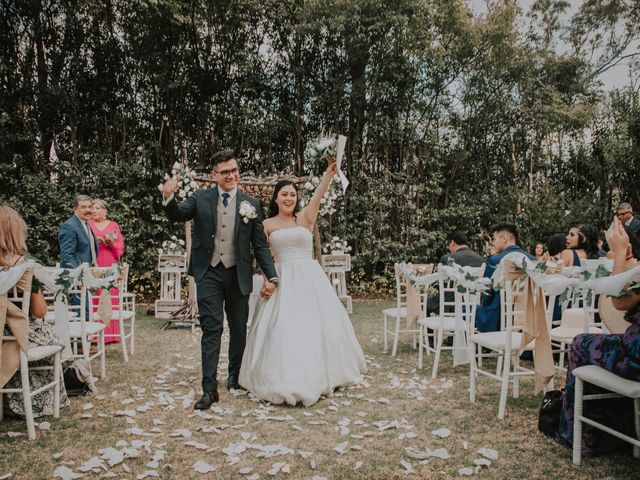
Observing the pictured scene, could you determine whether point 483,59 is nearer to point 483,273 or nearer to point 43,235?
point 483,273

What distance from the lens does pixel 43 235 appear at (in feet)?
33.5

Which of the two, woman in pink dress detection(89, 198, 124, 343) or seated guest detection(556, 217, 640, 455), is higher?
woman in pink dress detection(89, 198, 124, 343)

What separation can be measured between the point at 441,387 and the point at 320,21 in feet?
27.3

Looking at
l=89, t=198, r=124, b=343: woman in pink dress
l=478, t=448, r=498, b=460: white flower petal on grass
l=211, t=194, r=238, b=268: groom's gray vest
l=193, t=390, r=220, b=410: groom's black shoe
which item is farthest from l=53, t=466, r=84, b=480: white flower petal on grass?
l=89, t=198, r=124, b=343: woman in pink dress

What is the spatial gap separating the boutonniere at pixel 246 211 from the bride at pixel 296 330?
1.75 ft

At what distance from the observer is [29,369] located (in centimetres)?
363

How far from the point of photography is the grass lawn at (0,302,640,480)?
112 inches

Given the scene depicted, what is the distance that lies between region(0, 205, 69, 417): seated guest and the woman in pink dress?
2594 mm

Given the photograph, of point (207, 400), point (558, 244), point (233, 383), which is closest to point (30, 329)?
point (207, 400)

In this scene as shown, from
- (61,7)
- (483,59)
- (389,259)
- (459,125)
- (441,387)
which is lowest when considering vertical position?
(441,387)

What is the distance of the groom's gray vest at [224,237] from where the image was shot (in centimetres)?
415

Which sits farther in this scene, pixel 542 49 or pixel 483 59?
pixel 542 49

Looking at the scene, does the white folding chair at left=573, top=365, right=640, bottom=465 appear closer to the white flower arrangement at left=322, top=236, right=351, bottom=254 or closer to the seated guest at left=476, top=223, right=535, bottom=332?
the seated guest at left=476, top=223, right=535, bottom=332

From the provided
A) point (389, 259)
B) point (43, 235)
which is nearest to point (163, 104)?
point (43, 235)
